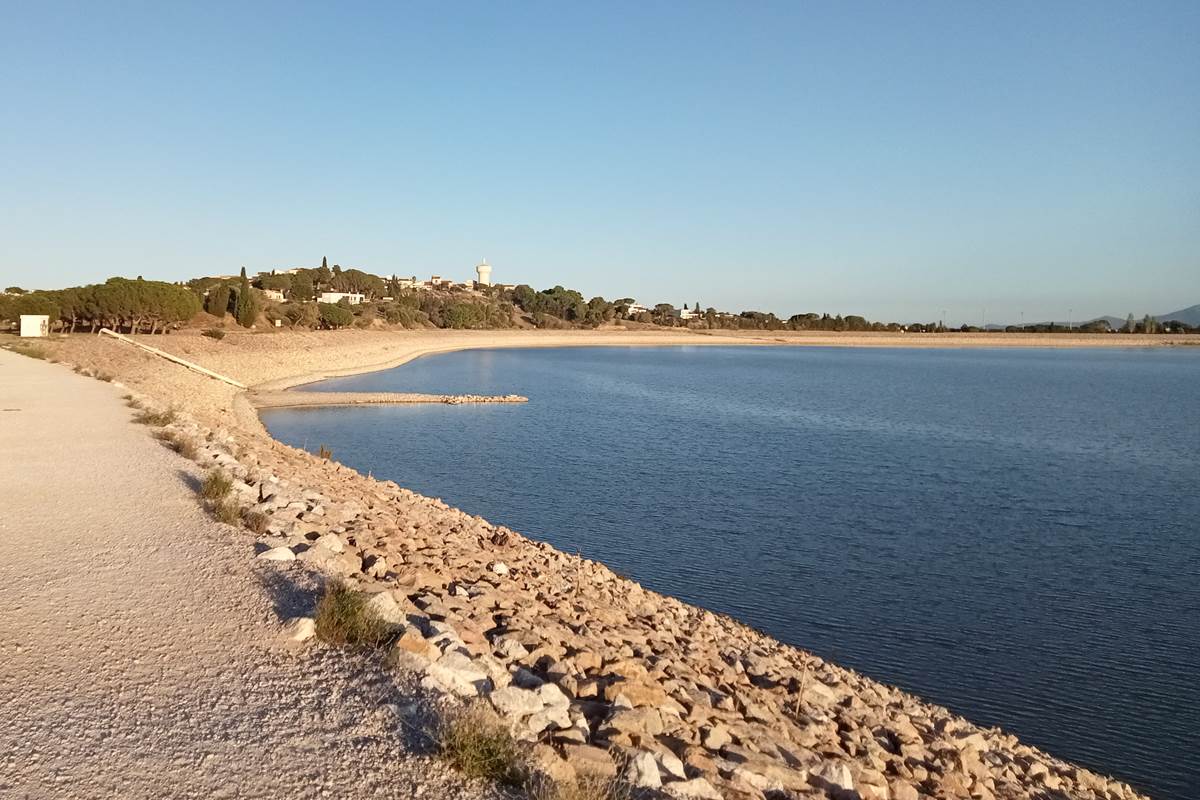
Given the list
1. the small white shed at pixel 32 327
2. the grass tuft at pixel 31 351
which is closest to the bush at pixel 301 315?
the small white shed at pixel 32 327

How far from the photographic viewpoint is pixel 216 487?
10.3 m

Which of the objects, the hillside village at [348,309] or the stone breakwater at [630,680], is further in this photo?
the hillside village at [348,309]

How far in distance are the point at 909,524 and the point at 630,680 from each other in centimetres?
1244

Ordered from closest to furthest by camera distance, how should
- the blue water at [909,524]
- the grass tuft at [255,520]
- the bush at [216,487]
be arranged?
the grass tuft at [255,520]
the bush at [216,487]
the blue water at [909,524]

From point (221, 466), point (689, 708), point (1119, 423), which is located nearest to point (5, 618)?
point (689, 708)

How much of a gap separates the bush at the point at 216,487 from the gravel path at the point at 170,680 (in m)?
0.73

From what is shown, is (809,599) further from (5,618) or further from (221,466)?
(5,618)

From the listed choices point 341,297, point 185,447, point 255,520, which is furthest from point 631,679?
point 341,297

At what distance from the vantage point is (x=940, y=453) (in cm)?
2703

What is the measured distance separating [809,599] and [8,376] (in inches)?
946

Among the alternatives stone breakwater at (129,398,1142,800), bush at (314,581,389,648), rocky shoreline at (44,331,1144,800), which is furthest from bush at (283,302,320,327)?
bush at (314,581,389,648)

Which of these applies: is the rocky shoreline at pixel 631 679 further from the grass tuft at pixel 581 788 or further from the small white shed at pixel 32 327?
the small white shed at pixel 32 327

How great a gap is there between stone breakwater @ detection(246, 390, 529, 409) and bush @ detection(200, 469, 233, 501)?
2447cm

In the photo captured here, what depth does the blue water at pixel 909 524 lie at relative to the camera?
10.3m
